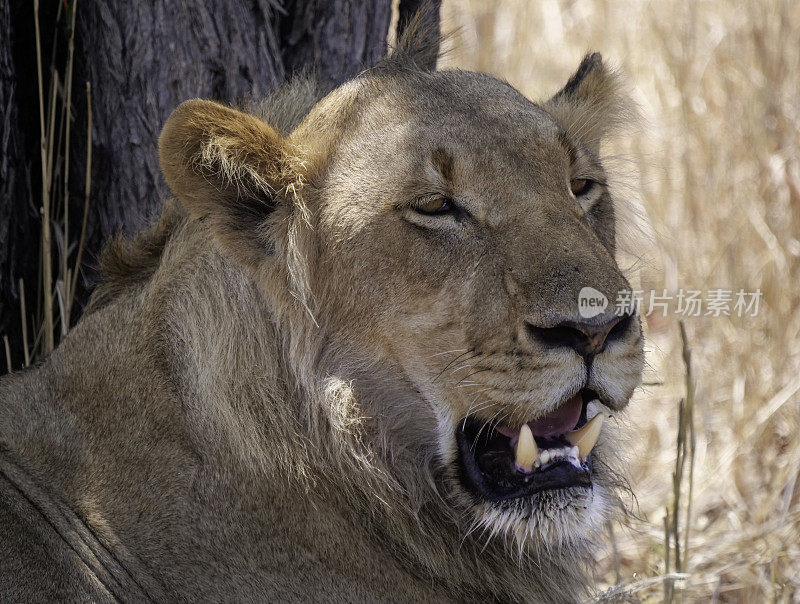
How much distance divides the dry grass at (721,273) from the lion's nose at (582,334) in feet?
5.88

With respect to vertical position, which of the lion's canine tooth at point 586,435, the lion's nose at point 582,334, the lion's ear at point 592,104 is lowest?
the lion's canine tooth at point 586,435

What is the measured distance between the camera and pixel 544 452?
8.32ft

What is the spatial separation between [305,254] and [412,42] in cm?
85

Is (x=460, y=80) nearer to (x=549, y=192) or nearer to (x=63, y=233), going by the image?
(x=549, y=192)

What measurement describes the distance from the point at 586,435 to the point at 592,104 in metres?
1.27

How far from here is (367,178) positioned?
105 inches

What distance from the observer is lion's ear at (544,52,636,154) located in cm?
318

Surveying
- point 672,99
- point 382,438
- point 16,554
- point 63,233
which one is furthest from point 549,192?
point 672,99

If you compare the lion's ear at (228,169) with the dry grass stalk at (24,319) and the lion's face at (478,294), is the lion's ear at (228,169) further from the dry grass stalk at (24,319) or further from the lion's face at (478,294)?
the dry grass stalk at (24,319)

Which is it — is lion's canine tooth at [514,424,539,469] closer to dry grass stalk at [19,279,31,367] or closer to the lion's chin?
the lion's chin

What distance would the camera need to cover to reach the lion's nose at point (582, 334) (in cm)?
→ 231

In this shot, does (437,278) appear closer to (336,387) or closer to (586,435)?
(336,387)
